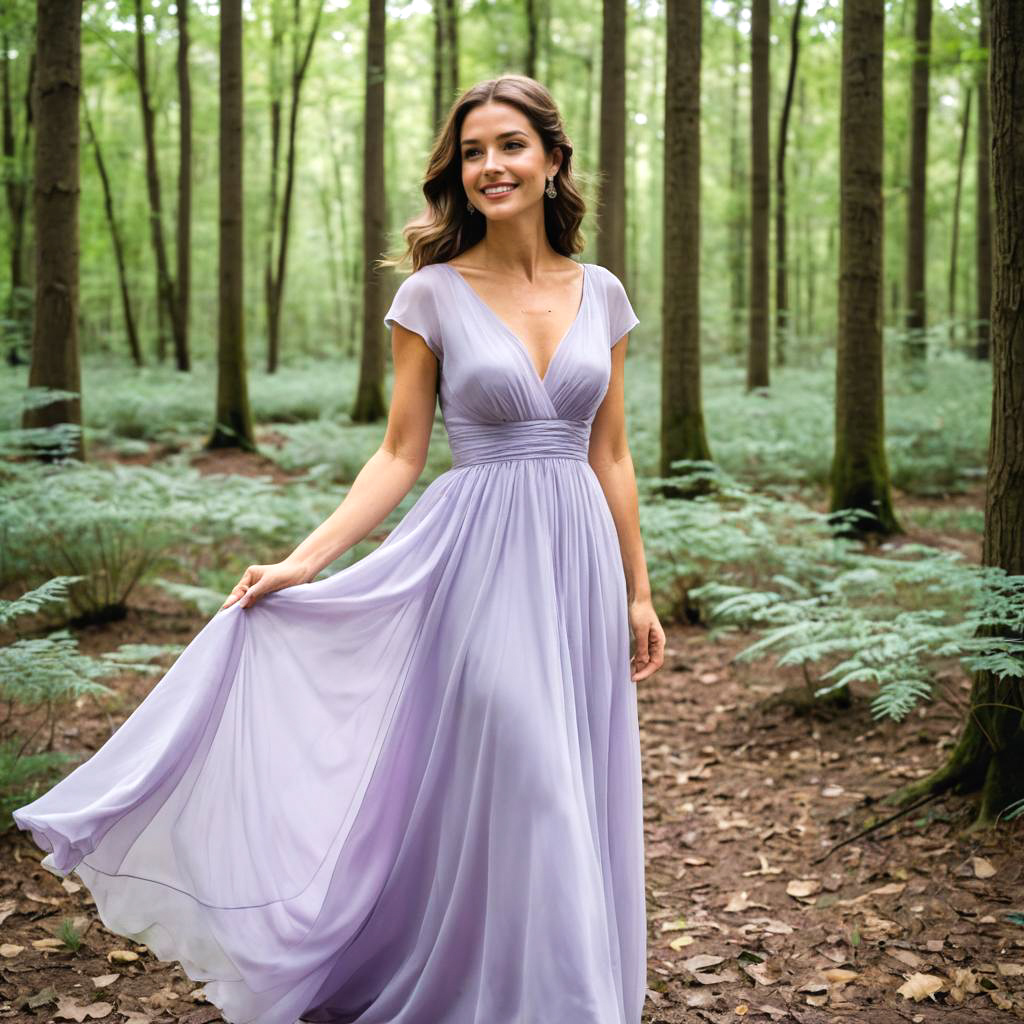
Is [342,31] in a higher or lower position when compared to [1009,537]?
higher

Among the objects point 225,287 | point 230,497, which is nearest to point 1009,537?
point 230,497

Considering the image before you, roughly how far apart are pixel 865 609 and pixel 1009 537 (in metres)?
1.97

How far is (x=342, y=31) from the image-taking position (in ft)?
76.1

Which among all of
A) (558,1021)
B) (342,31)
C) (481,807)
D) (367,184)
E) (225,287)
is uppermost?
(342,31)

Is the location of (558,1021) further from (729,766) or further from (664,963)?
(729,766)

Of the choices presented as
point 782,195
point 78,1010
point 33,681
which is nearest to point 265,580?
point 78,1010

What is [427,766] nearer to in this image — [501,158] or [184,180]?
[501,158]

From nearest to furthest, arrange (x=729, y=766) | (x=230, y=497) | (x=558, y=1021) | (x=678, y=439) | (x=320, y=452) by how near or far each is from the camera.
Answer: (x=558, y=1021) → (x=729, y=766) → (x=230, y=497) → (x=678, y=439) → (x=320, y=452)

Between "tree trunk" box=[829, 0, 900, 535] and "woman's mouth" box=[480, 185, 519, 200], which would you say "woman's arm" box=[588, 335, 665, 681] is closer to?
"woman's mouth" box=[480, 185, 519, 200]

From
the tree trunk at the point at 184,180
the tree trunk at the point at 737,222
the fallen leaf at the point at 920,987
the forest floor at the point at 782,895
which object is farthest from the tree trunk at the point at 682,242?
the tree trunk at the point at 737,222

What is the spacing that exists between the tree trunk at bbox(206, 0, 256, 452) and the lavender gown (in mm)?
10529

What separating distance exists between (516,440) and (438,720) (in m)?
0.82

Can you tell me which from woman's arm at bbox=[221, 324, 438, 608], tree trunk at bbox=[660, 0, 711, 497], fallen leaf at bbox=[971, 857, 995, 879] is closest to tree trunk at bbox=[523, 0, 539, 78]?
tree trunk at bbox=[660, 0, 711, 497]

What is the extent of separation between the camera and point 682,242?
9547 mm
